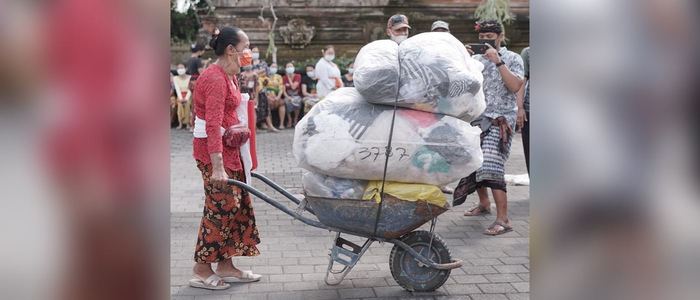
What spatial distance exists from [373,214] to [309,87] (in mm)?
12535

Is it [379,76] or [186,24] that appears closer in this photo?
[379,76]

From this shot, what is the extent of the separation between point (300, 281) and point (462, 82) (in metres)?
1.71

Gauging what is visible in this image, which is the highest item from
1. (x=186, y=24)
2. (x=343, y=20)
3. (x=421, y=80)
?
(x=343, y=20)

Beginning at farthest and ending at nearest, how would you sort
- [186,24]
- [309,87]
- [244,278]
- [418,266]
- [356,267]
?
1. [186,24]
2. [309,87]
3. [356,267]
4. [244,278]
5. [418,266]

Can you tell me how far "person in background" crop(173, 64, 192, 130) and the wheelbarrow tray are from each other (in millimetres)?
11512

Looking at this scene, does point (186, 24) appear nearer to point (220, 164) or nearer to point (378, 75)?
point (220, 164)

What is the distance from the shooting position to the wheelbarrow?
4.22 meters

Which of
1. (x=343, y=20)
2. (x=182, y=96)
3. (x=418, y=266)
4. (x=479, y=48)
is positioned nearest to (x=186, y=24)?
(x=343, y=20)

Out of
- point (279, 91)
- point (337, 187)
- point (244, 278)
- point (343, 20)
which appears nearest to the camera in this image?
point (337, 187)

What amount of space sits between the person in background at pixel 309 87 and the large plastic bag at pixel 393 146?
37.9ft

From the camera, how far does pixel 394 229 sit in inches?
169
